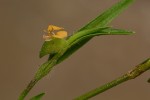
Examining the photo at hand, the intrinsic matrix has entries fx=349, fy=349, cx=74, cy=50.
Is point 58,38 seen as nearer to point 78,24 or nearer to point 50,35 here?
point 50,35

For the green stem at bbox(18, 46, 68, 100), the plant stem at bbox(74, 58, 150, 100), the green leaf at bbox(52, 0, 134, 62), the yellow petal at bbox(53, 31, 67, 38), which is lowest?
the plant stem at bbox(74, 58, 150, 100)

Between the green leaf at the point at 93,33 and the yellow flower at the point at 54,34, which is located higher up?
the yellow flower at the point at 54,34

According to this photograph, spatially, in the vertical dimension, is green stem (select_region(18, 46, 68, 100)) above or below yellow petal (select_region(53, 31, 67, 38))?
below

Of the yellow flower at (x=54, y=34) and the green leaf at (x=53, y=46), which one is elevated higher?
the yellow flower at (x=54, y=34)

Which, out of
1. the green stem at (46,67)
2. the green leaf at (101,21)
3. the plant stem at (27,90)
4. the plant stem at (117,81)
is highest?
the green leaf at (101,21)

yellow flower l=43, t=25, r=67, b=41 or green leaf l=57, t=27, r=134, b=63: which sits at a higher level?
yellow flower l=43, t=25, r=67, b=41

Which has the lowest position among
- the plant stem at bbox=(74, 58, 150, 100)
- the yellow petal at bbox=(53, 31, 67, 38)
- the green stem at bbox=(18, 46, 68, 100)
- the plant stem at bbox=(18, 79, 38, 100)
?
the plant stem at bbox=(74, 58, 150, 100)

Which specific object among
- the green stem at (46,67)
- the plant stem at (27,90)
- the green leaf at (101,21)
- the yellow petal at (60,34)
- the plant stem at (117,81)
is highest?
the yellow petal at (60,34)

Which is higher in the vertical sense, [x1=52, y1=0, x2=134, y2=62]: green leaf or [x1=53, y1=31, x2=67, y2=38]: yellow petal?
[x1=53, y1=31, x2=67, y2=38]: yellow petal

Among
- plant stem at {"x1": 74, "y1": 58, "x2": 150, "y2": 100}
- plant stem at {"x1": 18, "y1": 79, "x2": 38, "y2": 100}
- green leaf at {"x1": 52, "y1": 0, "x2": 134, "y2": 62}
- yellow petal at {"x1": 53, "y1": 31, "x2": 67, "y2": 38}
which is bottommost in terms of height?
plant stem at {"x1": 74, "y1": 58, "x2": 150, "y2": 100}

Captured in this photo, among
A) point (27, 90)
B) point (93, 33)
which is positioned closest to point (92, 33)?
point (93, 33)
